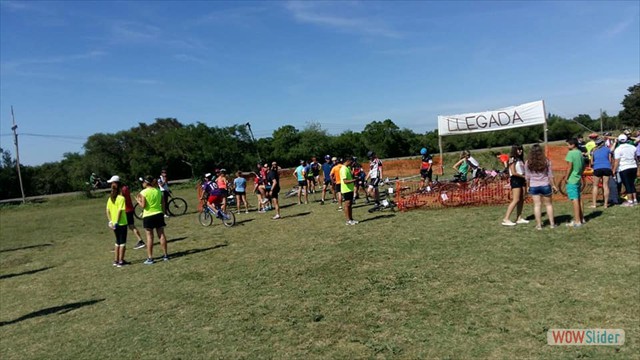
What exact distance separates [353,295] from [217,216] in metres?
8.45

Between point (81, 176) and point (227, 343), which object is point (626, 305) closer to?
point (227, 343)

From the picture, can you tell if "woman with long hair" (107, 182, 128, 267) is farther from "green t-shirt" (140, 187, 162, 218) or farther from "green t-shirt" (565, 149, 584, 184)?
"green t-shirt" (565, 149, 584, 184)

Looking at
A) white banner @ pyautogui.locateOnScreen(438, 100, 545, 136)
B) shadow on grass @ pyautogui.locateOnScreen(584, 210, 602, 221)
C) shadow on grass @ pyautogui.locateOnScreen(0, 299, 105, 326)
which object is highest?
white banner @ pyautogui.locateOnScreen(438, 100, 545, 136)

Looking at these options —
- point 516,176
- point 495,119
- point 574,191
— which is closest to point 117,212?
point 516,176

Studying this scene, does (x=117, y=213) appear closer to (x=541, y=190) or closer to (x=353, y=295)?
(x=353, y=295)

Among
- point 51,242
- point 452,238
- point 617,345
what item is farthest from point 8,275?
point 617,345

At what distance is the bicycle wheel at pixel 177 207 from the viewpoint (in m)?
18.8

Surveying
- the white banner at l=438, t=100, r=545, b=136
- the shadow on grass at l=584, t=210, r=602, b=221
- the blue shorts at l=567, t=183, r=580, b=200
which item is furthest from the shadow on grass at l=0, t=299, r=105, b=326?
the white banner at l=438, t=100, r=545, b=136

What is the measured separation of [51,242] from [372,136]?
48.8m

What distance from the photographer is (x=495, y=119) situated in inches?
811

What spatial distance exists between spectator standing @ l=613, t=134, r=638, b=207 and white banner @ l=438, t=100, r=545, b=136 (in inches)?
368

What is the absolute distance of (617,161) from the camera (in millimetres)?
10250

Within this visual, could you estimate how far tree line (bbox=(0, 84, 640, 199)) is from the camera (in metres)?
53.8

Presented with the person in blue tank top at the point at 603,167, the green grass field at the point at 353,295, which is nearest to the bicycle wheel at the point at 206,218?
the green grass field at the point at 353,295
